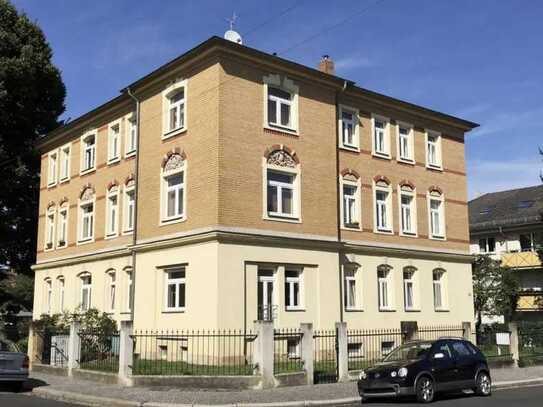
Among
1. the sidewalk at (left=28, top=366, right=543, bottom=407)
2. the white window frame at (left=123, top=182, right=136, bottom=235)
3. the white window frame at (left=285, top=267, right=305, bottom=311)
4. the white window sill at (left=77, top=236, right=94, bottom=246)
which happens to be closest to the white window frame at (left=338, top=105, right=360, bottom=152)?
the white window frame at (left=285, top=267, right=305, bottom=311)

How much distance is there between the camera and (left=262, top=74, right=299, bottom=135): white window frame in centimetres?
2369

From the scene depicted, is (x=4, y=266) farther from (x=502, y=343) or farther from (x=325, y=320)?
(x=502, y=343)

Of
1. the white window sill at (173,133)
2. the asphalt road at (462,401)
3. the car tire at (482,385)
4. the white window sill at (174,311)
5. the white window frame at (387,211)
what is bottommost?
the asphalt road at (462,401)

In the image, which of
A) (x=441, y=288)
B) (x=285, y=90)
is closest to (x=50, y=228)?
(x=285, y=90)

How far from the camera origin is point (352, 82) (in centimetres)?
2639

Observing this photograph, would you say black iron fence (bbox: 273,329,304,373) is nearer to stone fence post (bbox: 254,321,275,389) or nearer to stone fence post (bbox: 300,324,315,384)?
stone fence post (bbox: 300,324,315,384)

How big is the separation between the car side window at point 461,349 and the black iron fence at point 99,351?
9621 millimetres

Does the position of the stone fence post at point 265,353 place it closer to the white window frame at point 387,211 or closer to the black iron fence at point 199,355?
the black iron fence at point 199,355

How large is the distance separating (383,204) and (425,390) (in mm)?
14201

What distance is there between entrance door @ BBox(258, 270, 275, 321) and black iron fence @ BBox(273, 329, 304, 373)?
98 cm

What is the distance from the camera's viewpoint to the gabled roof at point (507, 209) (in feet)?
154

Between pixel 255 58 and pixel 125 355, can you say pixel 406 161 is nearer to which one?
pixel 255 58

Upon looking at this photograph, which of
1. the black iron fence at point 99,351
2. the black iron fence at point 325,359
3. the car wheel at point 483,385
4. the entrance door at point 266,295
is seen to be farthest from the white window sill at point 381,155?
the black iron fence at point 99,351

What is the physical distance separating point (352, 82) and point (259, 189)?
6.84 m
